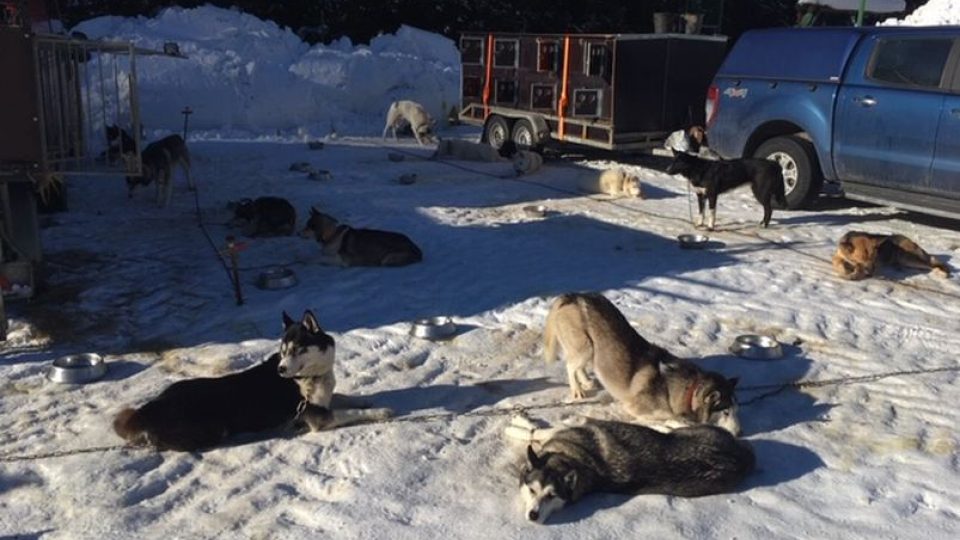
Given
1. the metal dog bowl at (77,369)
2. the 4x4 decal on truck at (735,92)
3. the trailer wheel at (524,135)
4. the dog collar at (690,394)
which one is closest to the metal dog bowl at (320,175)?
the trailer wheel at (524,135)

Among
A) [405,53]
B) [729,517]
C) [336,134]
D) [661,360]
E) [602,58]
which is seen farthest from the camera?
[405,53]

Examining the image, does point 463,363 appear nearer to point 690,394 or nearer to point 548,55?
point 690,394

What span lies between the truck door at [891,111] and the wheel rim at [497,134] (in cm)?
660

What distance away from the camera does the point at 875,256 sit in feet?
26.2

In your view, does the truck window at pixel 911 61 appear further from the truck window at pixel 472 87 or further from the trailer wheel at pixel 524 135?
the truck window at pixel 472 87

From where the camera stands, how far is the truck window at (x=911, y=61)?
30.4 feet

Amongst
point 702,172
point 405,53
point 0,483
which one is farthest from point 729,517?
point 405,53

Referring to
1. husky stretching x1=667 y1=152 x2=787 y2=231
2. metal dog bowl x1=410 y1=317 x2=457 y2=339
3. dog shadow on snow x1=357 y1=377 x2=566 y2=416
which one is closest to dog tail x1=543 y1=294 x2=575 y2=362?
dog shadow on snow x1=357 y1=377 x2=566 y2=416

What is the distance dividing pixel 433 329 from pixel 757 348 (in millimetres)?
2257

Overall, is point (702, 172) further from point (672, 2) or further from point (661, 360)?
point (672, 2)

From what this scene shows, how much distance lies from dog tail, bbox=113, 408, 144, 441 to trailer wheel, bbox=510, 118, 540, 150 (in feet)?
34.6

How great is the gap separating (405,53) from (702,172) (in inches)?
565

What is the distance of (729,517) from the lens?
4148mm

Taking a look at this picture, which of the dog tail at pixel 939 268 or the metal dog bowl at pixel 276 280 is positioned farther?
the dog tail at pixel 939 268
